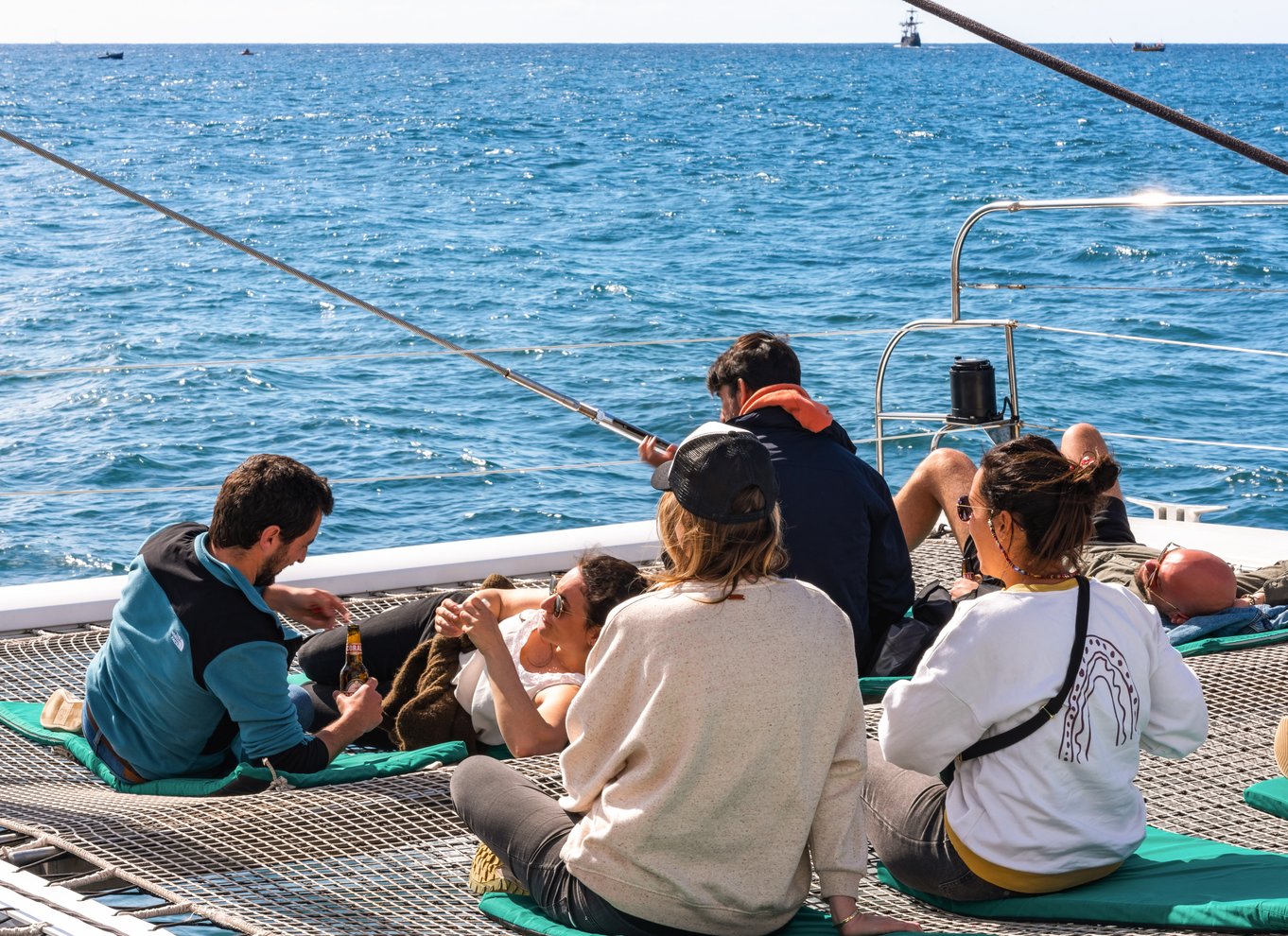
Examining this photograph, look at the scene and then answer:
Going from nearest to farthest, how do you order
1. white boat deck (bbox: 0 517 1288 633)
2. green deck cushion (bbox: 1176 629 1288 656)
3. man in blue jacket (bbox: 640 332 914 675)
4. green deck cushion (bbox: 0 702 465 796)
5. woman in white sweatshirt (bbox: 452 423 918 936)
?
woman in white sweatshirt (bbox: 452 423 918 936), green deck cushion (bbox: 0 702 465 796), man in blue jacket (bbox: 640 332 914 675), green deck cushion (bbox: 1176 629 1288 656), white boat deck (bbox: 0 517 1288 633)

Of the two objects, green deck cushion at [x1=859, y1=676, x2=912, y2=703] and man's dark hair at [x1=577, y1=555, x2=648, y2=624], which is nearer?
man's dark hair at [x1=577, y1=555, x2=648, y2=624]

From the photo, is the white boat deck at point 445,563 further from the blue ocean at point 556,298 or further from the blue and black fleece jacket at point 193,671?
the blue and black fleece jacket at point 193,671

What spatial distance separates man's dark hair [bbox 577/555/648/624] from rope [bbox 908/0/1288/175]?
1.34 meters

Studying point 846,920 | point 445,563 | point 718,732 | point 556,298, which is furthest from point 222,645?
point 556,298

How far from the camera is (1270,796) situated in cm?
271

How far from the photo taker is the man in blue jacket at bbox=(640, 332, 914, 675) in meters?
3.12

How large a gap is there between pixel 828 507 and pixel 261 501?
119 centimetres

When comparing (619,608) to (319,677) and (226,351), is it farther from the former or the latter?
(226,351)

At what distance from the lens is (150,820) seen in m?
2.52

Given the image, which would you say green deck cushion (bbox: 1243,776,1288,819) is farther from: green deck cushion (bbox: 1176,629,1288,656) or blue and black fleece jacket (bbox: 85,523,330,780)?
blue and black fleece jacket (bbox: 85,523,330,780)

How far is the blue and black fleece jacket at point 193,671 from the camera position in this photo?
2.59m

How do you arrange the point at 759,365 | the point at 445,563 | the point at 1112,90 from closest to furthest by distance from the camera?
the point at 1112,90, the point at 759,365, the point at 445,563

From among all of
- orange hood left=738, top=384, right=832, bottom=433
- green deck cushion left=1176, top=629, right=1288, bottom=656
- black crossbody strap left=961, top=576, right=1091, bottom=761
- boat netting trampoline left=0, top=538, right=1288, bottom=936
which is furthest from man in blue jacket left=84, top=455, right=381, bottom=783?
green deck cushion left=1176, top=629, right=1288, bottom=656

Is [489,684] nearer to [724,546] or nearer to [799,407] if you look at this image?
[799,407]
